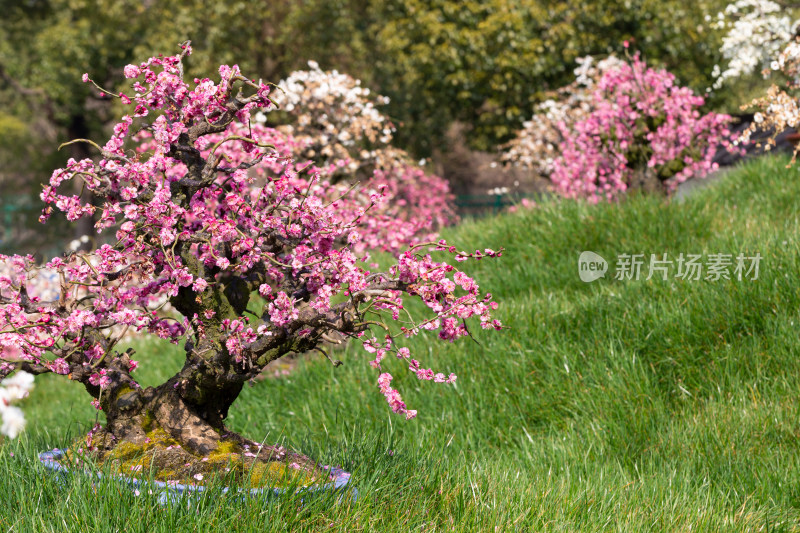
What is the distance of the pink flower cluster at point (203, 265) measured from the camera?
134 inches

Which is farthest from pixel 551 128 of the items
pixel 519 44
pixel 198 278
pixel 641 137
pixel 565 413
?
pixel 198 278

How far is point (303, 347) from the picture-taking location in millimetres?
3611

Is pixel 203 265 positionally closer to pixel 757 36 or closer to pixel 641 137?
pixel 641 137

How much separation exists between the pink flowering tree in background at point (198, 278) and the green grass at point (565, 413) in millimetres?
554

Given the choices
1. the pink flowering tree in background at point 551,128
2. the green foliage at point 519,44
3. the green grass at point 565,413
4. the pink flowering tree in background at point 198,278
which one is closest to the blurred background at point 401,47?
the green foliage at point 519,44

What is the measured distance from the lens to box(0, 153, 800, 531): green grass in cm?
353

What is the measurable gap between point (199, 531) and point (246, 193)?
1864mm

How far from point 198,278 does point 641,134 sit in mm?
8034

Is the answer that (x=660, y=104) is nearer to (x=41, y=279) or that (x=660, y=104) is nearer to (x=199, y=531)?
(x=199, y=531)

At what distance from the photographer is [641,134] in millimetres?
10062

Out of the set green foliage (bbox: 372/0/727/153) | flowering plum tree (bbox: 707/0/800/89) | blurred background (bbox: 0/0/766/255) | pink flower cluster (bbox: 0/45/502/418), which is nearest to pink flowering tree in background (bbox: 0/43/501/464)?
pink flower cluster (bbox: 0/45/502/418)

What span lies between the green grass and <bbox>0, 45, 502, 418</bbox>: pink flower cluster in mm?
682

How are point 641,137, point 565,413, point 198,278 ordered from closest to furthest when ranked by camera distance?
point 198,278
point 565,413
point 641,137

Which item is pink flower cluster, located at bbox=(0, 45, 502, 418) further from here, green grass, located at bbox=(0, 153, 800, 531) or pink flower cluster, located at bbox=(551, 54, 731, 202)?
pink flower cluster, located at bbox=(551, 54, 731, 202)
